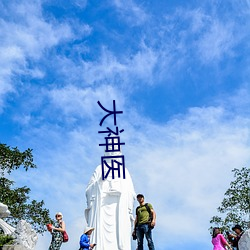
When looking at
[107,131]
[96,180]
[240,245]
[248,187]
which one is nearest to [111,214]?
[96,180]

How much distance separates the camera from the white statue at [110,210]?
47.7 ft

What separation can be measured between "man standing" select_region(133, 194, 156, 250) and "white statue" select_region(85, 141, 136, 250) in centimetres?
420

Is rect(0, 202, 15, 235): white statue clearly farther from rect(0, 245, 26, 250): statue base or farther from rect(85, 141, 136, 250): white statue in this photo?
rect(85, 141, 136, 250): white statue

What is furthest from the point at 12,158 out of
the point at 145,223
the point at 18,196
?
the point at 145,223

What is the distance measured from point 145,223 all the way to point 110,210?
4.76 meters

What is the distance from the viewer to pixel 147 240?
10352mm

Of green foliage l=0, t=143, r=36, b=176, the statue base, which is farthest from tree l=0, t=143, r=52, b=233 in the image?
the statue base

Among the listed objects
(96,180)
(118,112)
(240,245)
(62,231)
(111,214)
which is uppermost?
(118,112)

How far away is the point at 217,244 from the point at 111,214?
17.7 feet

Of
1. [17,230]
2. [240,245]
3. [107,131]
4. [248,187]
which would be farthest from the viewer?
[248,187]

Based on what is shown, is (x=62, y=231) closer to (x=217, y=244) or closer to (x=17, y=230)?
(x=17, y=230)

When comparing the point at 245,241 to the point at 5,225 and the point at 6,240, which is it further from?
the point at 5,225

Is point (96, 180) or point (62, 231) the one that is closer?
point (62, 231)

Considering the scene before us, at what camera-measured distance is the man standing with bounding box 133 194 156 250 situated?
10.3 meters
